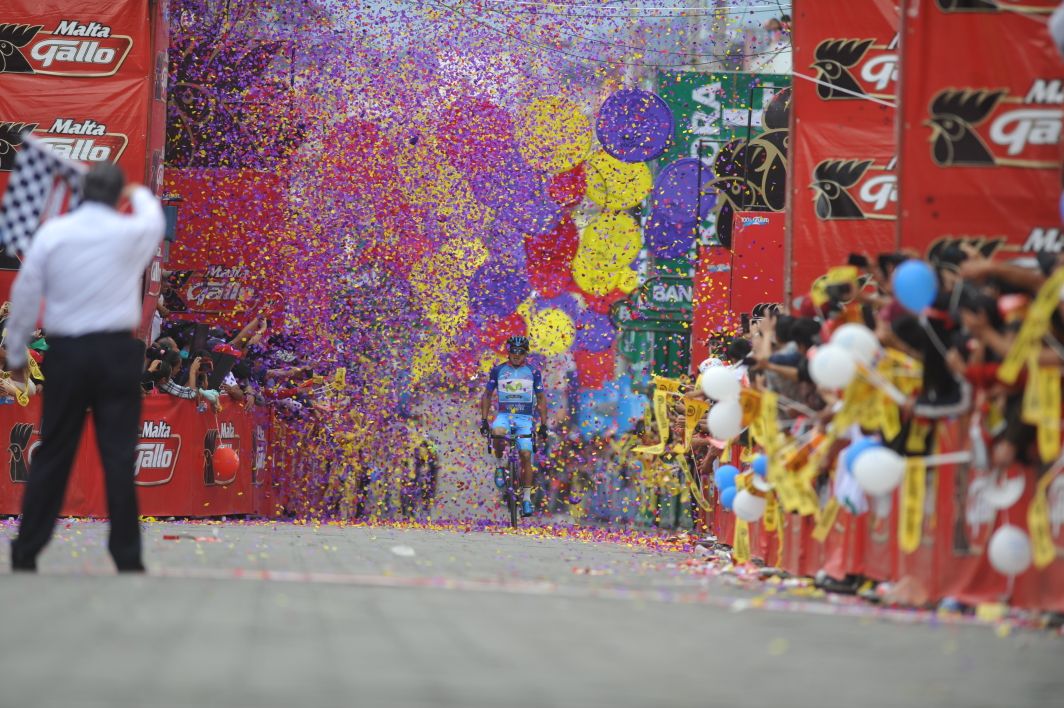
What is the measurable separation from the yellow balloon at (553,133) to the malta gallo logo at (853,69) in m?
18.0

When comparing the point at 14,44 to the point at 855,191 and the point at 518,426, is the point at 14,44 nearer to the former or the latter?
the point at 518,426

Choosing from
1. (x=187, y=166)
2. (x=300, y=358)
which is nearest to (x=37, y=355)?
(x=300, y=358)

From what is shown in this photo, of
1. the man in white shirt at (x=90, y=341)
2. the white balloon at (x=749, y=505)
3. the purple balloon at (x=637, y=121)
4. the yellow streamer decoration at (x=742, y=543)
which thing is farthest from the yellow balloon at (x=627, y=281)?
the man in white shirt at (x=90, y=341)

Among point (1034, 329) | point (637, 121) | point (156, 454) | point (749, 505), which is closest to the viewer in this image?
point (1034, 329)

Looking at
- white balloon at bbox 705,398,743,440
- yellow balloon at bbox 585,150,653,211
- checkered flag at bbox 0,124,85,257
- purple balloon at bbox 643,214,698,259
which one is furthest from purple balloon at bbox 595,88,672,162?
checkered flag at bbox 0,124,85,257

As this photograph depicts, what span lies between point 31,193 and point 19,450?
9.35 meters

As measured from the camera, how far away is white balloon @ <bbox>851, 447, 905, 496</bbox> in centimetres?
975

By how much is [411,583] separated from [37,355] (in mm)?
11711

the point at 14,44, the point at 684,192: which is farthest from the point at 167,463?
the point at 684,192

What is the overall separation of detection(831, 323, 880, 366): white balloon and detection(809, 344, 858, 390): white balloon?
0.03 m

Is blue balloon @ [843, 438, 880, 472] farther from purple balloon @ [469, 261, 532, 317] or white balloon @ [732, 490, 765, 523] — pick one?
purple balloon @ [469, 261, 532, 317]

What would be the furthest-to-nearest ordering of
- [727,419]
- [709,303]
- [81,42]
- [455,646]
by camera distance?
[709,303]
[81,42]
[727,419]
[455,646]

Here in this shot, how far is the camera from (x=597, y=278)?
34719 mm

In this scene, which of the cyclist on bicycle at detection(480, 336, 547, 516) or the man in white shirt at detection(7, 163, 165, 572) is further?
the cyclist on bicycle at detection(480, 336, 547, 516)
